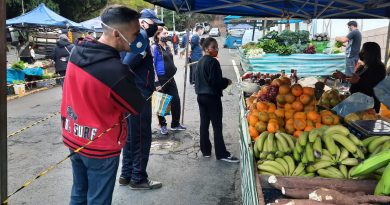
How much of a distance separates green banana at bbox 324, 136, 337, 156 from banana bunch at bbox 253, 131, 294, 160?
0.97ft

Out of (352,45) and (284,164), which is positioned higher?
(352,45)

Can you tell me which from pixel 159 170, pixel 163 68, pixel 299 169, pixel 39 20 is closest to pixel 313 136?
pixel 299 169

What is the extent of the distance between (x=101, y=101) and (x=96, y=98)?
0.14 ft

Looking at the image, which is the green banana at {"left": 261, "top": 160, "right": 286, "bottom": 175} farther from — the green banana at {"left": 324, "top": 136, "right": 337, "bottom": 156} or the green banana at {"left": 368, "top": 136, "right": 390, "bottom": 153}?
the green banana at {"left": 368, "top": 136, "right": 390, "bottom": 153}

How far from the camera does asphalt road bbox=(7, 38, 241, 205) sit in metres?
4.41

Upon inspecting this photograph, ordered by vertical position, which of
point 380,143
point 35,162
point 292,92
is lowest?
point 35,162

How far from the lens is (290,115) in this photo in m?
3.67

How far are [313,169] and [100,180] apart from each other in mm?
1662

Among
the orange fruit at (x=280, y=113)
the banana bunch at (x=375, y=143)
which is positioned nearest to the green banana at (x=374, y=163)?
the banana bunch at (x=375, y=143)

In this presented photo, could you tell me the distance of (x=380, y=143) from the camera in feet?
8.77

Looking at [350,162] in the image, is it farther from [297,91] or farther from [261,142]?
[297,91]

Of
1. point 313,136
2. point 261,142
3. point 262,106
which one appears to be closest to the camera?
point 313,136

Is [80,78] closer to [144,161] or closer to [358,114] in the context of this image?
[144,161]

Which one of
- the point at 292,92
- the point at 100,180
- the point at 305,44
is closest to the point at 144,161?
the point at 100,180
